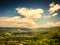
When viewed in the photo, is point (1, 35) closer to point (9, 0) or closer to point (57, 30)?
point (9, 0)

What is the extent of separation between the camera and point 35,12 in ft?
10.7

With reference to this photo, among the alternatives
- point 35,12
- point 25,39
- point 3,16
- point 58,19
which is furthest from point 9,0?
point 58,19

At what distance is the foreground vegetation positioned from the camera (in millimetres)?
3086

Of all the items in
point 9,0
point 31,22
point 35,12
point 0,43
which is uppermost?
point 9,0

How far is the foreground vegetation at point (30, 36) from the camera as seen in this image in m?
3.09

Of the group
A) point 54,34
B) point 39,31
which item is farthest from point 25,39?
point 54,34

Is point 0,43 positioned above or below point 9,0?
below

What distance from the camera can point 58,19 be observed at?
321 centimetres

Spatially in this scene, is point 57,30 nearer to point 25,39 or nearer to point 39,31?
point 39,31

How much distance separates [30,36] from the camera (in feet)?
10.3

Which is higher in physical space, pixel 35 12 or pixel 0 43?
pixel 35 12

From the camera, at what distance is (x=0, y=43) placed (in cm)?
308

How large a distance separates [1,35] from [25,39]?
1.63 ft

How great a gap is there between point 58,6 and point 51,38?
701 millimetres
